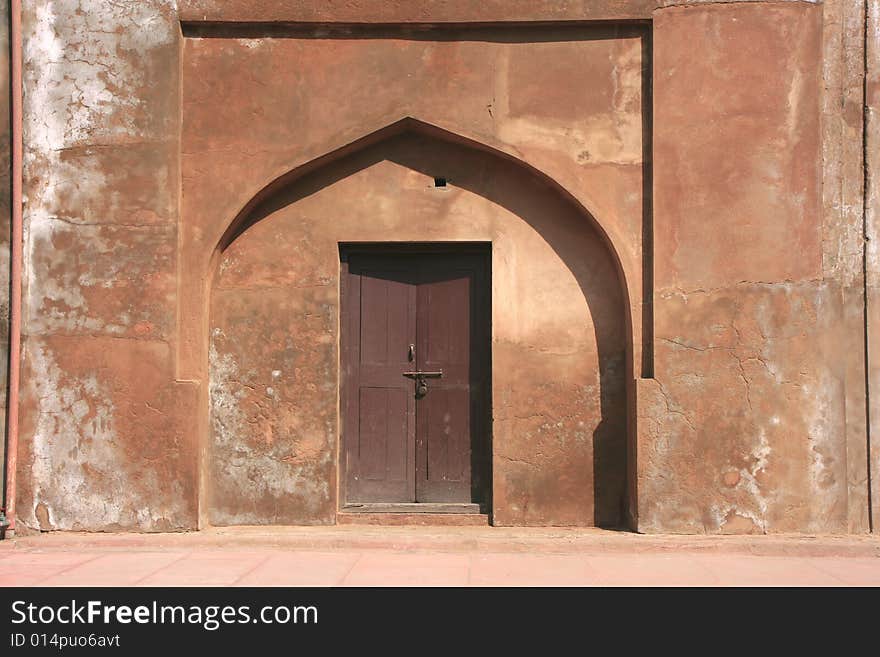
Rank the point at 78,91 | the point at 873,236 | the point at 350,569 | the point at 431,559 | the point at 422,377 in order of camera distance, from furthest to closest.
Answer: the point at 422,377 → the point at 78,91 → the point at 873,236 → the point at 431,559 → the point at 350,569

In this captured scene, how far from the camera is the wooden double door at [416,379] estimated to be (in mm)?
6875

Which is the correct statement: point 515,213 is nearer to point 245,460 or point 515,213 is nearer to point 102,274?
point 245,460

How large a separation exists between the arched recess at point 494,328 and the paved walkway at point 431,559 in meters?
0.35

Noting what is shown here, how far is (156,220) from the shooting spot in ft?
21.3

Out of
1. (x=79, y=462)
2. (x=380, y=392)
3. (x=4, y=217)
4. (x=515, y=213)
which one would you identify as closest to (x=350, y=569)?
(x=380, y=392)

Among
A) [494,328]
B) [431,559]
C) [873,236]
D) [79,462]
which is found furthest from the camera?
[494,328]

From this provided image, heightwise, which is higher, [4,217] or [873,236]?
[4,217]

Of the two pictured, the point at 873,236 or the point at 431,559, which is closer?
the point at 431,559

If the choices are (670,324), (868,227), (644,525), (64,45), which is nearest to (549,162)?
(670,324)

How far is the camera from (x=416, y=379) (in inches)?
271

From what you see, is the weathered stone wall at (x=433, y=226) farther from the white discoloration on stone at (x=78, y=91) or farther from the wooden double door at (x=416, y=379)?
Answer: the white discoloration on stone at (x=78, y=91)

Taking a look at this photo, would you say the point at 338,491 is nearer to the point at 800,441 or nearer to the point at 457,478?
the point at 457,478

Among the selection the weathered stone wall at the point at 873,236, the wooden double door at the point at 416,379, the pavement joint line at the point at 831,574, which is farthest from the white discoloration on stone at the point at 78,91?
the pavement joint line at the point at 831,574

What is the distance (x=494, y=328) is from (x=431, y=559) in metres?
1.84
